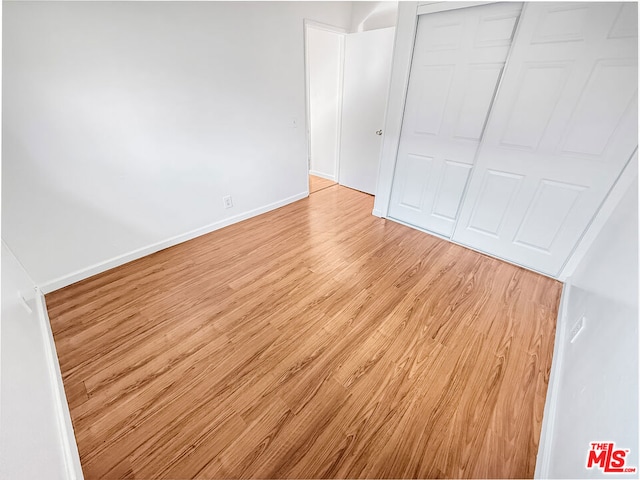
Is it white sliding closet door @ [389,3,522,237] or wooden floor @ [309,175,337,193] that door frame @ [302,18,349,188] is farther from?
white sliding closet door @ [389,3,522,237]

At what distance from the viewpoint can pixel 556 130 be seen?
1782 mm

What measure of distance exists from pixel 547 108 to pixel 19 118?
11.4 ft

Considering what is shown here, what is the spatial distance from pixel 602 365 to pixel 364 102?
3243 millimetres

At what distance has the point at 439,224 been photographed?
8.64 feet

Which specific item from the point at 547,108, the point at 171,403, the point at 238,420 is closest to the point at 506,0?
the point at 547,108

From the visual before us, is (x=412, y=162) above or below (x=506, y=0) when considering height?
below

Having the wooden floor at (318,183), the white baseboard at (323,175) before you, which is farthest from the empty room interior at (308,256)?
the white baseboard at (323,175)

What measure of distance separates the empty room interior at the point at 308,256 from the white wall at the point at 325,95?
467 millimetres

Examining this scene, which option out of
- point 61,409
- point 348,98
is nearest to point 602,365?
point 61,409

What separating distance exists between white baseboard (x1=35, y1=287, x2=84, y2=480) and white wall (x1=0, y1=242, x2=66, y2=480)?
26 mm

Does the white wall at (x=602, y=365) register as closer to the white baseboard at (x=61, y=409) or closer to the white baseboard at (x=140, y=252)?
the white baseboard at (x=61, y=409)

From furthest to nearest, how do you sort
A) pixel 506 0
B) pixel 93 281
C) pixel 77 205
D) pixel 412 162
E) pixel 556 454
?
pixel 412 162, pixel 93 281, pixel 77 205, pixel 506 0, pixel 556 454

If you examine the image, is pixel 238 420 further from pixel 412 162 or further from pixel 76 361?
pixel 412 162

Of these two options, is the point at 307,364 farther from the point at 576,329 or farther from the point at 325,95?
the point at 325,95
